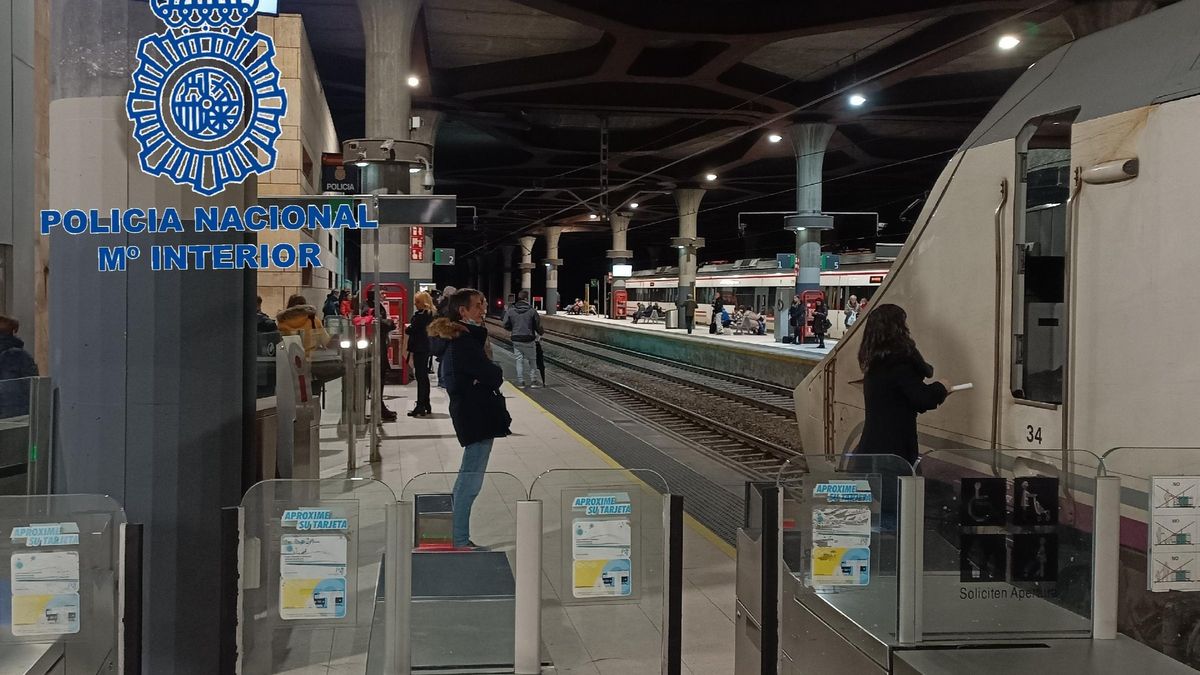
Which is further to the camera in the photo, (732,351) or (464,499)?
(732,351)

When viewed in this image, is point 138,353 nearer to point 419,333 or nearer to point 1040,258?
point 1040,258

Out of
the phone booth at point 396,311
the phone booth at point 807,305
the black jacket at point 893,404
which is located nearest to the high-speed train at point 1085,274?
the black jacket at point 893,404

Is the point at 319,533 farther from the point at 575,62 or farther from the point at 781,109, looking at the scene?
the point at 781,109

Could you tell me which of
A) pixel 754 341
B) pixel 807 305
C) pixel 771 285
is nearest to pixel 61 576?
pixel 807 305

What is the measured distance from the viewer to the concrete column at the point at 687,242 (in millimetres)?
43688

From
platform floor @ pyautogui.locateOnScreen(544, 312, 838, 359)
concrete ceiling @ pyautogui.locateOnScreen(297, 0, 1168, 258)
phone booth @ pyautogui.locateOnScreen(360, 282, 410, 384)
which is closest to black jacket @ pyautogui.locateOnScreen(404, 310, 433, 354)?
phone booth @ pyautogui.locateOnScreen(360, 282, 410, 384)

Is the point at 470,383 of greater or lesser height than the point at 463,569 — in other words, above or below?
above

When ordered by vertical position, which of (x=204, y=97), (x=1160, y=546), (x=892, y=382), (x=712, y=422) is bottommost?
(x=712, y=422)

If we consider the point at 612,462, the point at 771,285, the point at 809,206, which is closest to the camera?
the point at 612,462

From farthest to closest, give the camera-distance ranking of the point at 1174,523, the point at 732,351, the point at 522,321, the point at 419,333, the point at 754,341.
Result: the point at 754,341, the point at 732,351, the point at 522,321, the point at 419,333, the point at 1174,523

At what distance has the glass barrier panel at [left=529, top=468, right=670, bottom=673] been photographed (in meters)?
3.47

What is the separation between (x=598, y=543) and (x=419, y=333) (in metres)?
12.2

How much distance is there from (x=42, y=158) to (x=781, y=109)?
23176 mm

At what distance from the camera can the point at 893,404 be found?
5.88 m
